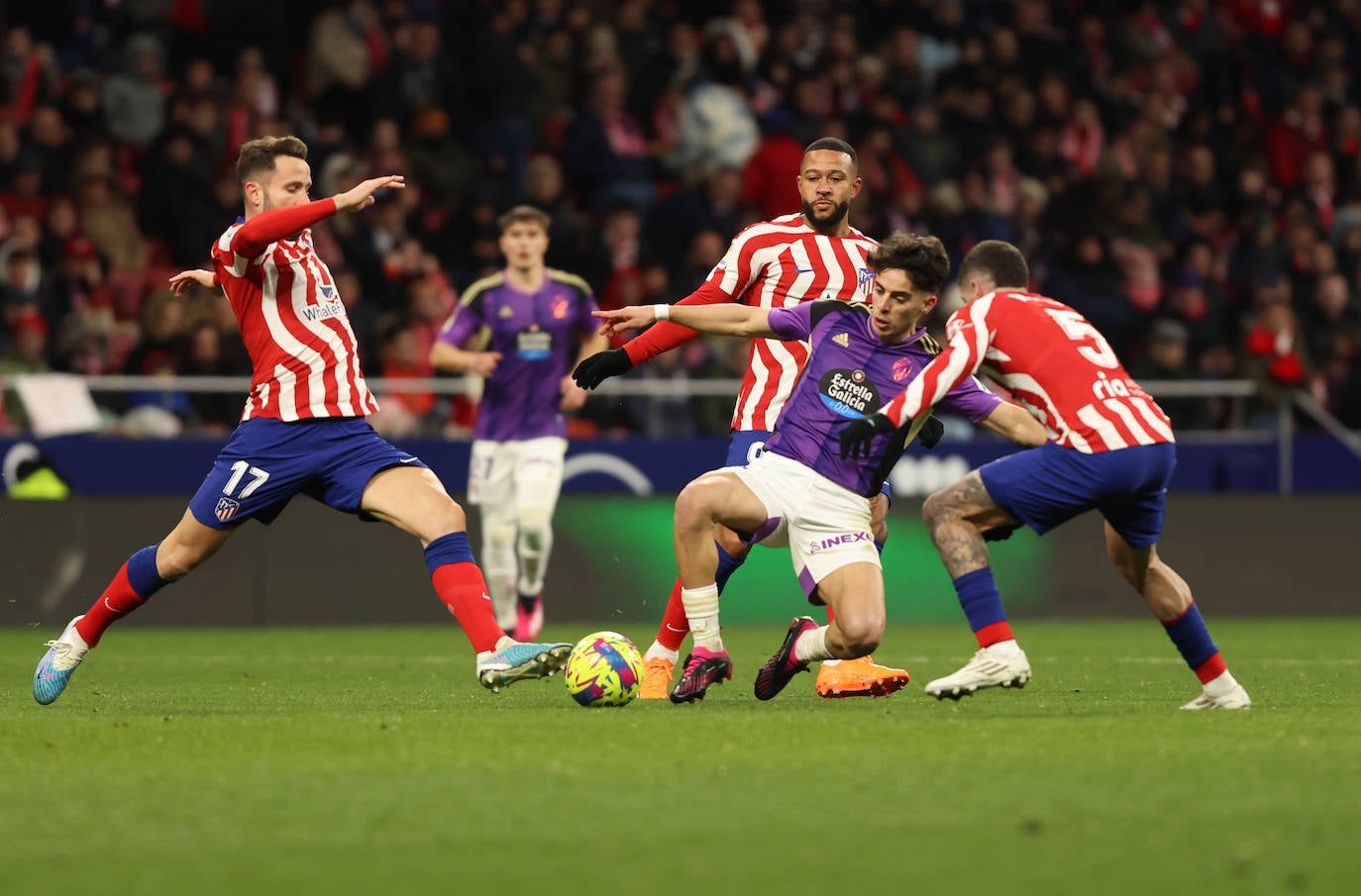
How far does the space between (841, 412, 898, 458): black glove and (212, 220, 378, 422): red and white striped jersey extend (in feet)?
6.05

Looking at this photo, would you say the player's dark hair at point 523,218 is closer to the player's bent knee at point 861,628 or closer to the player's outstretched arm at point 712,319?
the player's outstretched arm at point 712,319

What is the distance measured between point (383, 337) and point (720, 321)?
699cm

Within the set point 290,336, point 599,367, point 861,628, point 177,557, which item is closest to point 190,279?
point 290,336

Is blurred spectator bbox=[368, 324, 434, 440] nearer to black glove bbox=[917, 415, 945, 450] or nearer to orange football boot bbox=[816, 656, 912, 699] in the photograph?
orange football boot bbox=[816, 656, 912, 699]

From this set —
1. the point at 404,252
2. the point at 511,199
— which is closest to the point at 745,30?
the point at 511,199

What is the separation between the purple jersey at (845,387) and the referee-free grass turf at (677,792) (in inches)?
35.2

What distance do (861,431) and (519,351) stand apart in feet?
17.6

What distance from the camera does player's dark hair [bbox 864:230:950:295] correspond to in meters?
7.13

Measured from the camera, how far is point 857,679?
7.79m

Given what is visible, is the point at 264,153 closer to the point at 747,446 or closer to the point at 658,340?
the point at 658,340

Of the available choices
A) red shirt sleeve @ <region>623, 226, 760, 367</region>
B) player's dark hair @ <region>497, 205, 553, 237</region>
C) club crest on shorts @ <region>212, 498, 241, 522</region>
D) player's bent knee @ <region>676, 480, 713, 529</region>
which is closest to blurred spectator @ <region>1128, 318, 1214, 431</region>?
player's dark hair @ <region>497, 205, 553, 237</region>

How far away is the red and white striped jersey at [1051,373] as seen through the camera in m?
6.82

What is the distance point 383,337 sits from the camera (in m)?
14.2

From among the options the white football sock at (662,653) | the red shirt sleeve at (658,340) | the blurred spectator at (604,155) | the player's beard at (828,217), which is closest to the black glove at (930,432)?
the red shirt sleeve at (658,340)
